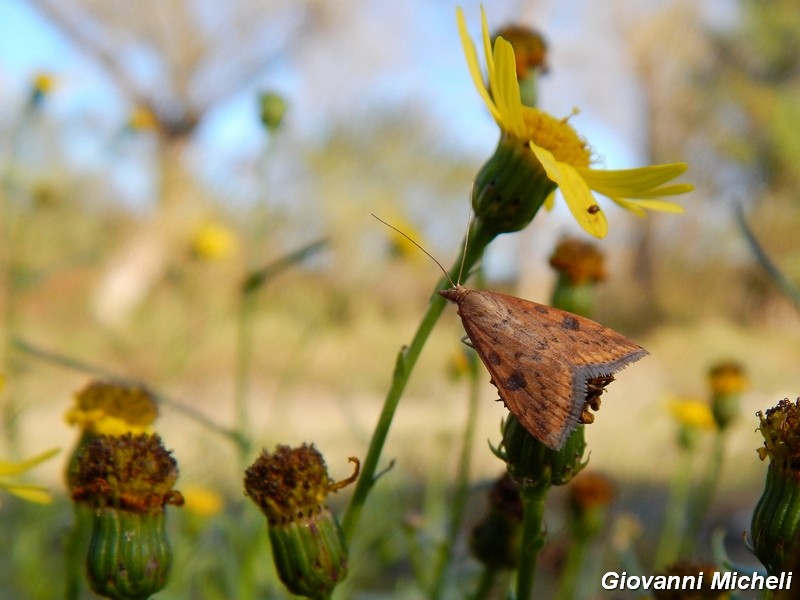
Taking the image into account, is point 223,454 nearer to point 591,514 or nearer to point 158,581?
point 591,514

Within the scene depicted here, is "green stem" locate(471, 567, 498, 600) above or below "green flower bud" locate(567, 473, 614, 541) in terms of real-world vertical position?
below

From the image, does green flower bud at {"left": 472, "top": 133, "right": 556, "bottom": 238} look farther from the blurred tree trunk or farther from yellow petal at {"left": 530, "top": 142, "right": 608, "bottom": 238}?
the blurred tree trunk

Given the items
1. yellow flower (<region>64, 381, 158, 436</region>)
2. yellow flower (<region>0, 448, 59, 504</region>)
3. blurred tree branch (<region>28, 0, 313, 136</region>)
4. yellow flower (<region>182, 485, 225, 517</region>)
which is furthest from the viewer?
blurred tree branch (<region>28, 0, 313, 136</region>)

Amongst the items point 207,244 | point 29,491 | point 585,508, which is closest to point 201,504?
point 585,508

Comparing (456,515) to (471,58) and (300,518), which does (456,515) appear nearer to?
(300,518)

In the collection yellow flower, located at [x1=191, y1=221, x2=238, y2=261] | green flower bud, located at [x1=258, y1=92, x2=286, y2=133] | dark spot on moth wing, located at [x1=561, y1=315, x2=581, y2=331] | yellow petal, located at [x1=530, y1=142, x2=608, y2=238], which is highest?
yellow flower, located at [x1=191, y1=221, x2=238, y2=261]

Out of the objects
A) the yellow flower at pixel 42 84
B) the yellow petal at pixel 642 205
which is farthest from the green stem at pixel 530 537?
the yellow flower at pixel 42 84

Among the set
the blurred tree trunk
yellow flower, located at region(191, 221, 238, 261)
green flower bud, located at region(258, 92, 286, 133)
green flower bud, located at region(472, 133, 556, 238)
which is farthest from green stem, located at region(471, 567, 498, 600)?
the blurred tree trunk

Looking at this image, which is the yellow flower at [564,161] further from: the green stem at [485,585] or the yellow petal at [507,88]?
the green stem at [485,585]
